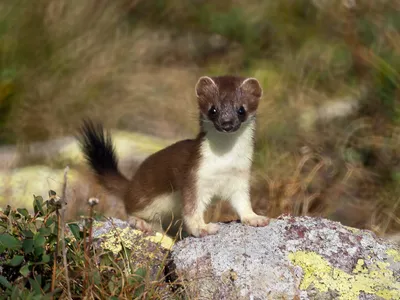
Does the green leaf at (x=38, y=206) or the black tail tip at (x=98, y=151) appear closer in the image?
the green leaf at (x=38, y=206)

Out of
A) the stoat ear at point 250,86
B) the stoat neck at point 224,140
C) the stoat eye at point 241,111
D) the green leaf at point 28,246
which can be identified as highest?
the stoat ear at point 250,86

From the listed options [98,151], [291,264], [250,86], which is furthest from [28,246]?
[98,151]

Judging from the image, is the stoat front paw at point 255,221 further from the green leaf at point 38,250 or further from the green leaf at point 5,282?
the green leaf at point 5,282

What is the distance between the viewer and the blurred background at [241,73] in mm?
4465

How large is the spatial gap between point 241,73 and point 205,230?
361 centimetres

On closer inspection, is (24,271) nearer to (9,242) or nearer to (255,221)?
(9,242)

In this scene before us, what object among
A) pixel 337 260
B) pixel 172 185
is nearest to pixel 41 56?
pixel 172 185

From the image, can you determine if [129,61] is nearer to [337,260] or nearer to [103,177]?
[103,177]

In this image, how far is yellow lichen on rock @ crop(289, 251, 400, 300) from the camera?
258 cm

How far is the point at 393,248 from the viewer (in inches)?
109

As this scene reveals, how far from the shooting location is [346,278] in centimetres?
262

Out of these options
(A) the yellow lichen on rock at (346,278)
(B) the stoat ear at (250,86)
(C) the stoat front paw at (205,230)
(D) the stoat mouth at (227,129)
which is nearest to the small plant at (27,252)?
(C) the stoat front paw at (205,230)

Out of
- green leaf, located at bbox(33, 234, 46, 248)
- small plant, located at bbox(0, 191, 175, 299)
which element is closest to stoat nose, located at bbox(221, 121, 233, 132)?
small plant, located at bbox(0, 191, 175, 299)

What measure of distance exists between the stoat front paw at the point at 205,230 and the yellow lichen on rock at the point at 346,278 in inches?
13.8
